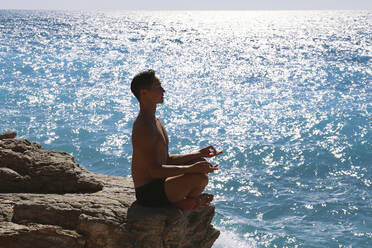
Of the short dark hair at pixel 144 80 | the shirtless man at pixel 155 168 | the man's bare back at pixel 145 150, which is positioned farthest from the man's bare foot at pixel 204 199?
the short dark hair at pixel 144 80

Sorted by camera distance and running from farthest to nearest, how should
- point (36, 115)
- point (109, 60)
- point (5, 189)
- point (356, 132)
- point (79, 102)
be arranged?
point (109, 60), point (79, 102), point (36, 115), point (356, 132), point (5, 189)

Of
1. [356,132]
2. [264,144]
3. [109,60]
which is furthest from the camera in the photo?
[109,60]

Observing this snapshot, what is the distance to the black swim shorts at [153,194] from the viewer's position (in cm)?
496

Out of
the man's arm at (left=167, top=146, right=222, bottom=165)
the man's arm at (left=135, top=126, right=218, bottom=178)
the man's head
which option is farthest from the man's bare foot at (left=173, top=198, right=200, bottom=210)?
the man's head

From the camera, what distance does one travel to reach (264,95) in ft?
87.4

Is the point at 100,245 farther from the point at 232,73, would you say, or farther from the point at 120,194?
the point at 232,73

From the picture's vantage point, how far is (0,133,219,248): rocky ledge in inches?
185

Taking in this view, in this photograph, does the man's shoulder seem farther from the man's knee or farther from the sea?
the sea

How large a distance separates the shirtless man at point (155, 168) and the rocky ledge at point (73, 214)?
162 mm

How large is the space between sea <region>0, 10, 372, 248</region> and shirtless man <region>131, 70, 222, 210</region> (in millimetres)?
5929

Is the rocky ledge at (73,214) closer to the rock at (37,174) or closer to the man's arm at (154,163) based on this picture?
the rock at (37,174)

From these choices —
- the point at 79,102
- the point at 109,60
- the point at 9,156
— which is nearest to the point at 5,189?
the point at 9,156

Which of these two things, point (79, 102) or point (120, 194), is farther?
point (79, 102)

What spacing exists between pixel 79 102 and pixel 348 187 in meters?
15.2
